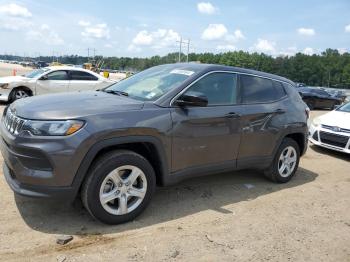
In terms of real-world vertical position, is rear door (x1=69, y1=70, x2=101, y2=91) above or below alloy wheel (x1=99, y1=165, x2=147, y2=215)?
above

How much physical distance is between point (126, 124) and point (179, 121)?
68 centimetres

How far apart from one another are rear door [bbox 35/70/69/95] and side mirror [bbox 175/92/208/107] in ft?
32.5

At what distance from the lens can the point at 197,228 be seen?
13.7 feet

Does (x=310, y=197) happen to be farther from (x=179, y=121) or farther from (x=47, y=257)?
(x=47, y=257)

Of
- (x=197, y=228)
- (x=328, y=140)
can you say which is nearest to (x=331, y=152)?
(x=328, y=140)

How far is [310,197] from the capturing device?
18.1 feet

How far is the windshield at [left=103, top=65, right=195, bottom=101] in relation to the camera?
180 inches

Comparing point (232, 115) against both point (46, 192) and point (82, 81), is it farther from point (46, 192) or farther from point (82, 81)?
point (82, 81)

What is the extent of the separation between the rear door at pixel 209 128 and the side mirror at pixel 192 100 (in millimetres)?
75

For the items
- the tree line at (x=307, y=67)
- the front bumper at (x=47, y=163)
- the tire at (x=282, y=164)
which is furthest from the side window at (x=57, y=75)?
the tree line at (x=307, y=67)

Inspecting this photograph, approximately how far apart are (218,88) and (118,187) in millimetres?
1839

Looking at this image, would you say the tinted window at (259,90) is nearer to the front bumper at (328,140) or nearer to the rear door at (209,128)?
the rear door at (209,128)

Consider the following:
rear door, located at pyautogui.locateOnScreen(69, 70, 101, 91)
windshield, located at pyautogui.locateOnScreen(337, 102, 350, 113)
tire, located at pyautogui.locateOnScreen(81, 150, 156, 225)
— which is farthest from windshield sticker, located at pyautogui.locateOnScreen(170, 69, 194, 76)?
rear door, located at pyautogui.locateOnScreen(69, 70, 101, 91)

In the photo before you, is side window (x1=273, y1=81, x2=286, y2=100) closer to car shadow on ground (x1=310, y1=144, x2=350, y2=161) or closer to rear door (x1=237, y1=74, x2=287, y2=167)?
rear door (x1=237, y1=74, x2=287, y2=167)
